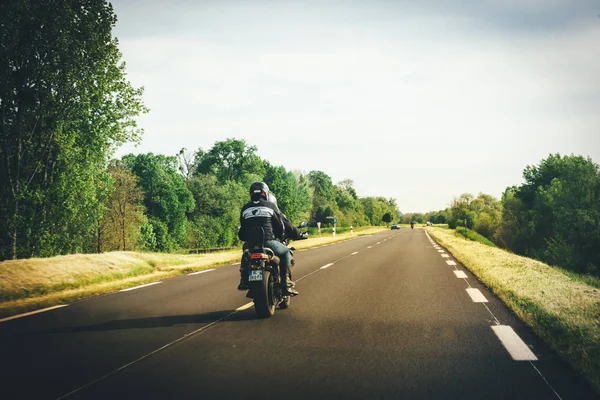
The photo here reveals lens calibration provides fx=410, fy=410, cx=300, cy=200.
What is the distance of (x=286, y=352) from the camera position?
437cm

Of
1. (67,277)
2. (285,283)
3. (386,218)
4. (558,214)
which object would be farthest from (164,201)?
(386,218)

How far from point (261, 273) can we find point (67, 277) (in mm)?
6428

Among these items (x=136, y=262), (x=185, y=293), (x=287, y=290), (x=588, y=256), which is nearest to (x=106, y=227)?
(x=136, y=262)

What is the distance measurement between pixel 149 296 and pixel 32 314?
6.84ft

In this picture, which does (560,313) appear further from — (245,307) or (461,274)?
(461,274)

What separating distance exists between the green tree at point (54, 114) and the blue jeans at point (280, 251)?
48.5ft

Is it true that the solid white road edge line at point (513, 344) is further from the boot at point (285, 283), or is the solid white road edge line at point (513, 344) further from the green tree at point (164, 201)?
the green tree at point (164, 201)

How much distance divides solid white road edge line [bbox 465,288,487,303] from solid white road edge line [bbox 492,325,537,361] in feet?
6.47

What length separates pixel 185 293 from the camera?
8523mm

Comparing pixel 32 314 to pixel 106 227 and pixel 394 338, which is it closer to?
pixel 394 338

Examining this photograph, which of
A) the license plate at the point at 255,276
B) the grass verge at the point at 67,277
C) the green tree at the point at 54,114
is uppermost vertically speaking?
the green tree at the point at 54,114

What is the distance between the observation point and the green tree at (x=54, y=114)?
16.7 meters

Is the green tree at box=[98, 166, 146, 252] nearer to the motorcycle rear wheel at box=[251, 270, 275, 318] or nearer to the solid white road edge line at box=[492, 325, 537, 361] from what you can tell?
the motorcycle rear wheel at box=[251, 270, 275, 318]

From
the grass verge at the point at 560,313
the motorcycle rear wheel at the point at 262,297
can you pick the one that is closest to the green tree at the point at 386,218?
the grass verge at the point at 560,313
